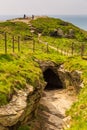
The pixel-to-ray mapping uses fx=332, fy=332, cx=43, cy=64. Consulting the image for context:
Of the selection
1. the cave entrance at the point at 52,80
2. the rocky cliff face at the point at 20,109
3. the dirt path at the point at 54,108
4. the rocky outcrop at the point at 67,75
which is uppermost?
the rocky cliff face at the point at 20,109

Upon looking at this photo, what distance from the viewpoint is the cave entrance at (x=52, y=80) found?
77438 millimetres

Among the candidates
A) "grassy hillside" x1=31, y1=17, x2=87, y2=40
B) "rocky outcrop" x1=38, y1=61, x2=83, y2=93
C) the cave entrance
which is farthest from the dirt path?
"grassy hillside" x1=31, y1=17, x2=87, y2=40

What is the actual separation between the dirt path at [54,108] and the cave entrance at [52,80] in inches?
220

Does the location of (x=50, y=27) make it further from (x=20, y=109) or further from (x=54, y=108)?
(x=20, y=109)

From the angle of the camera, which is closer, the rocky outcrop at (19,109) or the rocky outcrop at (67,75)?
the rocky outcrop at (19,109)

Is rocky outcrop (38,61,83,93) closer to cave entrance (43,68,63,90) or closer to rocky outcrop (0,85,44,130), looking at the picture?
cave entrance (43,68,63,90)

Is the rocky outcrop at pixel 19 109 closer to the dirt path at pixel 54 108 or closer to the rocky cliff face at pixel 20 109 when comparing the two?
the rocky cliff face at pixel 20 109

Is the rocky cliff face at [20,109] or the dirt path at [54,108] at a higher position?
the rocky cliff face at [20,109]

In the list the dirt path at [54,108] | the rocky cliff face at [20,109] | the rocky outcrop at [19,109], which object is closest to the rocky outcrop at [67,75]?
the rocky cliff face at [20,109]

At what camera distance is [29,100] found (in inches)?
Answer: 1746

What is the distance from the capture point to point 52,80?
264ft

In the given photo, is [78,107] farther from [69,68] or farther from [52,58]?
[52,58]

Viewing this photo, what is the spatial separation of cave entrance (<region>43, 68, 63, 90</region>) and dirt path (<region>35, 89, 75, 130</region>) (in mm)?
5599

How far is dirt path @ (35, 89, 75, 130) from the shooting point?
4841cm
